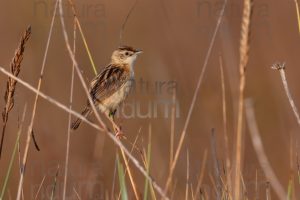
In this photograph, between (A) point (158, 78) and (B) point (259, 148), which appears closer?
(B) point (259, 148)

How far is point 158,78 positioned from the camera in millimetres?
10656

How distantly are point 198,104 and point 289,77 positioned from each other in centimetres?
200

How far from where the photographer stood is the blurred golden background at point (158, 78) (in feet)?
33.0

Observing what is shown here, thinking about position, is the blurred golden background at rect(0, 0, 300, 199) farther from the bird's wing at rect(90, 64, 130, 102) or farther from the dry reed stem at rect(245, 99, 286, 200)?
the dry reed stem at rect(245, 99, 286, 200)

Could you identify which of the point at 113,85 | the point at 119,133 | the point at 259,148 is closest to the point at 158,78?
the point at 113,85

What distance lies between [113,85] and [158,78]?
3.87 metres

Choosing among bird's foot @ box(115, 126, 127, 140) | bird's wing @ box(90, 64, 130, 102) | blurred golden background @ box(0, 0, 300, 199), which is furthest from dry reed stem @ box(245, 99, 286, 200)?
blurred golden background @ box(0, 0, 300, 199)

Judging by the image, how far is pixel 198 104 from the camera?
476 inches

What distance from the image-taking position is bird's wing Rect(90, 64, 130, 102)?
21.9 ft

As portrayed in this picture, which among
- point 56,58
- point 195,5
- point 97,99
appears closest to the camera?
point 97,99

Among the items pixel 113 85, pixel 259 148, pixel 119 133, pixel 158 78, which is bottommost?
pixel 259 148

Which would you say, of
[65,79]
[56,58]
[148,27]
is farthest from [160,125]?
[148,27]

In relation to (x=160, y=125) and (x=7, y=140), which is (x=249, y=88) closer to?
(x=160, y=125)

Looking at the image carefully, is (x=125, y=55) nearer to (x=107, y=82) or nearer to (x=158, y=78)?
(x=107, y=82)
